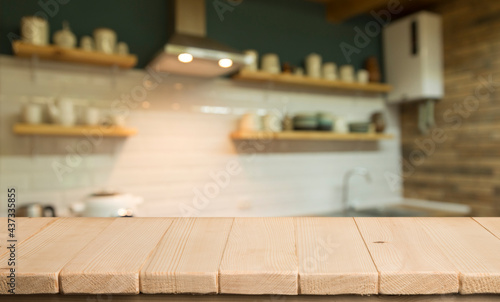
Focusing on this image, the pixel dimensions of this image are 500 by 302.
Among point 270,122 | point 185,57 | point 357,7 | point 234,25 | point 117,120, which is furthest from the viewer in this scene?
point 357,7

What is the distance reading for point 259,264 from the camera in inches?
20.9

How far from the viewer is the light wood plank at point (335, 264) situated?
508 mm

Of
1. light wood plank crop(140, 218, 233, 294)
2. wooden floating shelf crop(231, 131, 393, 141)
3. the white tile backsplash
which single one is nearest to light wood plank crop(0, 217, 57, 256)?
light wood plank crop(140, 218, 233, 294)

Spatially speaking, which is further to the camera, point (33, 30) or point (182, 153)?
point (182, 153)

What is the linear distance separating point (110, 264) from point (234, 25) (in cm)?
291

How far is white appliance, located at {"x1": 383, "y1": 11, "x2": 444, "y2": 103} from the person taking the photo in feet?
11.3

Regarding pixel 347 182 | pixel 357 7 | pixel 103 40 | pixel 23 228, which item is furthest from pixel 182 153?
pixel 23 228

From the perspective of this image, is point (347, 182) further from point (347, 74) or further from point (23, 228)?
point (23, 228)

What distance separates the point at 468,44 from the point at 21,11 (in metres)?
3.52

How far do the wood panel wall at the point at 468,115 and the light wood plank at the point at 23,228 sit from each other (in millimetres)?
3419

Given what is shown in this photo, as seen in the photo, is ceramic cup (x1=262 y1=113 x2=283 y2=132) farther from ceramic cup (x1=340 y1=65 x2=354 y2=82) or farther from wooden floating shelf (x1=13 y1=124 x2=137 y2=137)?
wooden floating shelf (x1=13 y1=124 x2=137 y2=137)

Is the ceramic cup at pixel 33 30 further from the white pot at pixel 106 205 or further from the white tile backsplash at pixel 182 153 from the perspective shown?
the white pot at pixel 106 205

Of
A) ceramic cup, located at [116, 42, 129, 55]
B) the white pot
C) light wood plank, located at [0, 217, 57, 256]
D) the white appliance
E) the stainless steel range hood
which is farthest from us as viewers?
the white appliance

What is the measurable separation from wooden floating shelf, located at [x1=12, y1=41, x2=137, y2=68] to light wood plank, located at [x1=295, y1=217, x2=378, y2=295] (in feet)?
7.06
